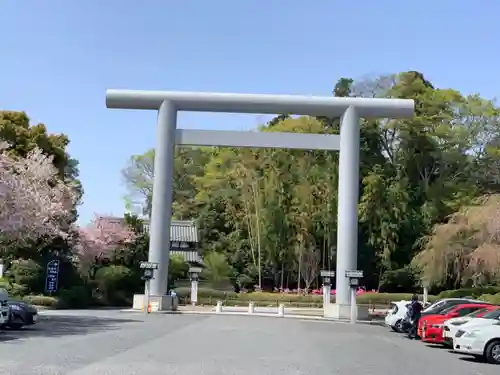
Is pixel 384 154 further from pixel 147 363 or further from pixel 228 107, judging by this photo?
pixel 147 363

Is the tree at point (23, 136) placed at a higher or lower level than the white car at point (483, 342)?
higher

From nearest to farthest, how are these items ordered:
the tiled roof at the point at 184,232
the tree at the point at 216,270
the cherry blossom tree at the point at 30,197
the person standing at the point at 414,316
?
the person standing at the point at 414,316
the cherry blossom tree at the point at 30,197
the tree at the point at 216,270
the tiled roof at the point at 184,232

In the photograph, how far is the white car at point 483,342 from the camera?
16141 millimetres

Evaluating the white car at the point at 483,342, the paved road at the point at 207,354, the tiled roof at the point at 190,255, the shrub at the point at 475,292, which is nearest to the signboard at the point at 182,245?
the tiled roof at the point at 190,255

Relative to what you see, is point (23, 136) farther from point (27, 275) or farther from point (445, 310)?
point (445, 310)

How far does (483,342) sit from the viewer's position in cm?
1625

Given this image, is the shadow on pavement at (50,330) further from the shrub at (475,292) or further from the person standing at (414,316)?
the shrub at (475,292)

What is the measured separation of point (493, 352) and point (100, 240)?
37.6m

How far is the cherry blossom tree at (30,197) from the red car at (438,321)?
601 inches

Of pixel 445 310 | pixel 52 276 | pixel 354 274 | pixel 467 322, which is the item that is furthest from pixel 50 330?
pixel 52 276

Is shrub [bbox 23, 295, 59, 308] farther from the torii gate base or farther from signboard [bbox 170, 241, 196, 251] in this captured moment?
signboard [bbox 170, 241, 196, 251]

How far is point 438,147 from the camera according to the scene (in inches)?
2303

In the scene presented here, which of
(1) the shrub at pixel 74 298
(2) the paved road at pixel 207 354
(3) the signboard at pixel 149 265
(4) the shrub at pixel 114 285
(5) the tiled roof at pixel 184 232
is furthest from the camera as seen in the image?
(5) the tiled roof at pixel 184 232

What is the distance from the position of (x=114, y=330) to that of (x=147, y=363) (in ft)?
31.8
